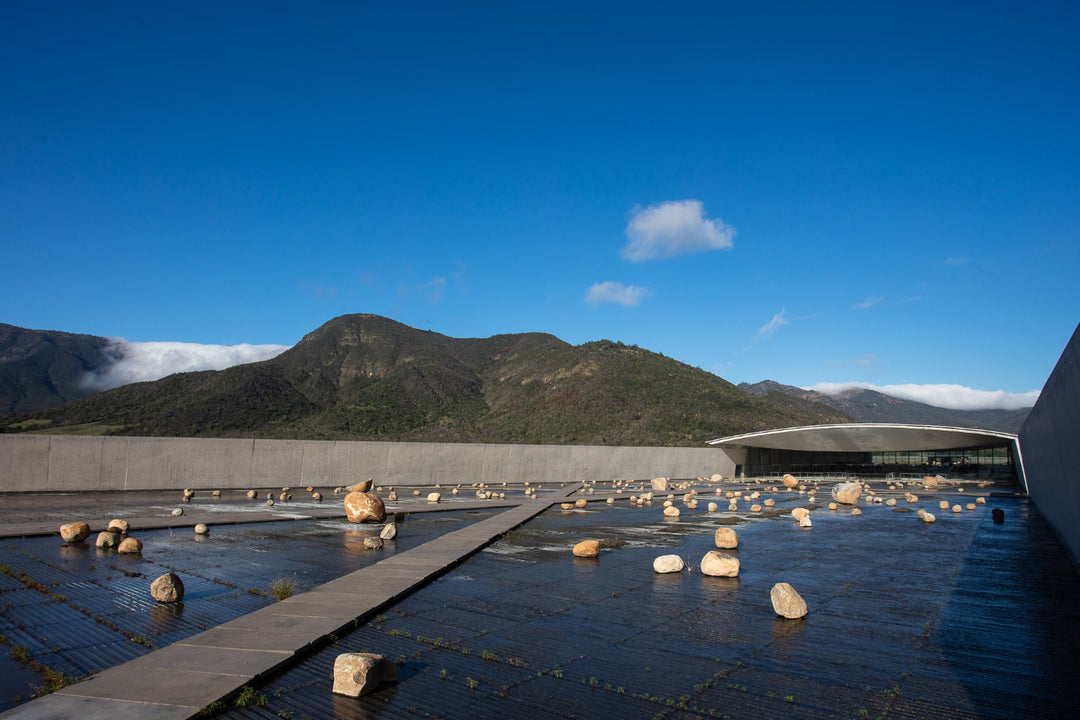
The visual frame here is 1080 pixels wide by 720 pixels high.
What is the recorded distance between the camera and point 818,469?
57125 millimetres

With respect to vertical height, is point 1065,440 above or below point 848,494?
above

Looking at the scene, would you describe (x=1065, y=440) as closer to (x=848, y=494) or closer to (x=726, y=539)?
(x=726, y=539)

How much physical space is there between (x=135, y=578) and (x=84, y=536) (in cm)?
327

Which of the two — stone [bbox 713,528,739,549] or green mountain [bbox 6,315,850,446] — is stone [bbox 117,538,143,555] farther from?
green mountain [bbox 6,315,850,446]

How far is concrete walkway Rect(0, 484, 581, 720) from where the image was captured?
390 cm

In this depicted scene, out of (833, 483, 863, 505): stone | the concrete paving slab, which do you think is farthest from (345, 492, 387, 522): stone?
(833, 483, 863, 505): stone

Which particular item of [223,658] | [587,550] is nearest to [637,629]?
[223,658]

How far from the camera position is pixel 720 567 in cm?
830

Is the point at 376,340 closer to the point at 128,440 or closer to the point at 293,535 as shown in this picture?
the point at 128,440

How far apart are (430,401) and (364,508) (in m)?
80.5

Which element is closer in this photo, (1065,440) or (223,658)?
(223,658)

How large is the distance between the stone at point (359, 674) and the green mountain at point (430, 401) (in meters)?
61.2

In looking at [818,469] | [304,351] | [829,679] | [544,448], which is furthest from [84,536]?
[304,351]

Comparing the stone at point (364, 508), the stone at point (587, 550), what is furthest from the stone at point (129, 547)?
the stone at point (587, 550)
